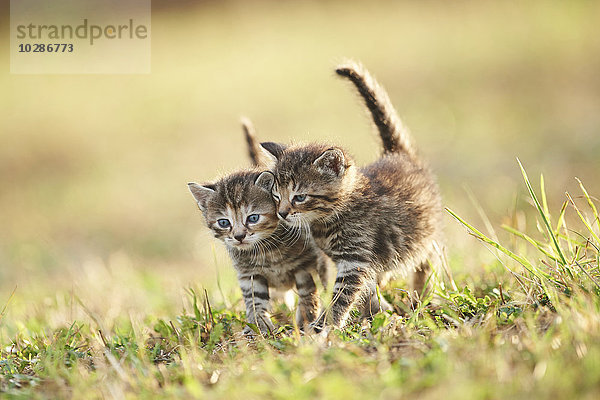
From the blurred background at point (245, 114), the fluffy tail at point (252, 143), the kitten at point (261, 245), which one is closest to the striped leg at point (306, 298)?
the kitten at point (261, 245)

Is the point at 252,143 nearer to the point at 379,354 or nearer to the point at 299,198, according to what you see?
the point at 299,198

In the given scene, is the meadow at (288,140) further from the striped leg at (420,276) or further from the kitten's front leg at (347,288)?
the kitten's front leg at (347,288)

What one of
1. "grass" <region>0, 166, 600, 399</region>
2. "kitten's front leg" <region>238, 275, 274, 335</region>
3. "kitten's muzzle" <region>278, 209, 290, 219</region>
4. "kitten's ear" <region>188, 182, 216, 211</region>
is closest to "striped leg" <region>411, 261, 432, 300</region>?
"grass" <region>0, 166, 600, 399</region>

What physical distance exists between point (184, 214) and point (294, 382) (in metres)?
8.34

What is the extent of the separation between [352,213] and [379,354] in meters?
1.30

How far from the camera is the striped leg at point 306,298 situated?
4102 millimetres

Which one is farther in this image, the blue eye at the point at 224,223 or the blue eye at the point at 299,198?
the blue eye at the point at 224,223

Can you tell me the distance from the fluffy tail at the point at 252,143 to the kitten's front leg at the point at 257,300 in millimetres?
1072

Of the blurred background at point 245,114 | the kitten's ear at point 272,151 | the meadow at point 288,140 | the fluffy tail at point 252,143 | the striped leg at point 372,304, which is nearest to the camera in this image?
the meadow at point 288,140

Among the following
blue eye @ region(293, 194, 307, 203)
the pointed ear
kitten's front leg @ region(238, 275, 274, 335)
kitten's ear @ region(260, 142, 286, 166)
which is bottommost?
kitten's front leg @ region(238, 275, 274, 335)

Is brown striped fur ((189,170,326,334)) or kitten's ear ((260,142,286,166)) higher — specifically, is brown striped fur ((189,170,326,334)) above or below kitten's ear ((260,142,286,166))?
below

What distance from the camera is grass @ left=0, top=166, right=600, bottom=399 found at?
2.39 meters

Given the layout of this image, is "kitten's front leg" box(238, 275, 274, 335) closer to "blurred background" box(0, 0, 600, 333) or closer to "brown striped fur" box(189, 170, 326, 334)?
"brown striped fur" box(189, 170, 326, 334)

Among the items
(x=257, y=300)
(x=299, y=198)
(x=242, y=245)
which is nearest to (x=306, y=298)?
(x=257, y=300)
